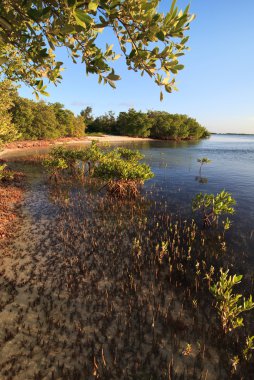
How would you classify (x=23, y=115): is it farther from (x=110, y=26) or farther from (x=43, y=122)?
(x=110, y=26)

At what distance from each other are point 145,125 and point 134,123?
4.96 meters

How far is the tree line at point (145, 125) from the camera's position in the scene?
10619 cm

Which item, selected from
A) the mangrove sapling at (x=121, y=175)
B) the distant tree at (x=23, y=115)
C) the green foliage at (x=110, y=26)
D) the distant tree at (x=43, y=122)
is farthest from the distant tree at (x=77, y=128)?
the green foliage at (x=110, y=26)

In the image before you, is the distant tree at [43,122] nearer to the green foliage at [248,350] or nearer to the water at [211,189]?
the water at [211,189]

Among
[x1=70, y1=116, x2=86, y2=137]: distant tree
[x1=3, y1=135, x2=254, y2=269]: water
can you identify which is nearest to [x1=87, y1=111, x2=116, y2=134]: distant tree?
[x1=70, y1=116, x2=86, y2=137]: distant tree

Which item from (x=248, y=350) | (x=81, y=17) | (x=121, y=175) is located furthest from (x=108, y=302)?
(x=121, y=175)

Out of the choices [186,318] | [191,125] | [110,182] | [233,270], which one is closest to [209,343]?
[186,318]

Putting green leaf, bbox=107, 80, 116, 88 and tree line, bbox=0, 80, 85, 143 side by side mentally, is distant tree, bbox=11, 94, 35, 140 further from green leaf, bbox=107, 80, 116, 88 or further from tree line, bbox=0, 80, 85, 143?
green leaf, bbox=107, 80, 116, 88

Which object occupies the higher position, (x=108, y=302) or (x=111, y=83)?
(x=111, y=83)

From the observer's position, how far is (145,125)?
105m

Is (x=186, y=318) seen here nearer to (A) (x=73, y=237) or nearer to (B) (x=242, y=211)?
(A) (x=73, y=237)

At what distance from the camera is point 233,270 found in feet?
30.6

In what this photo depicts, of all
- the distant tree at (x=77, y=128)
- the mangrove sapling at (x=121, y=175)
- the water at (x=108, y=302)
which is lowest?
the water at (x=108, y=302)

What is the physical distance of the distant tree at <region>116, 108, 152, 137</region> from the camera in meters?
105
